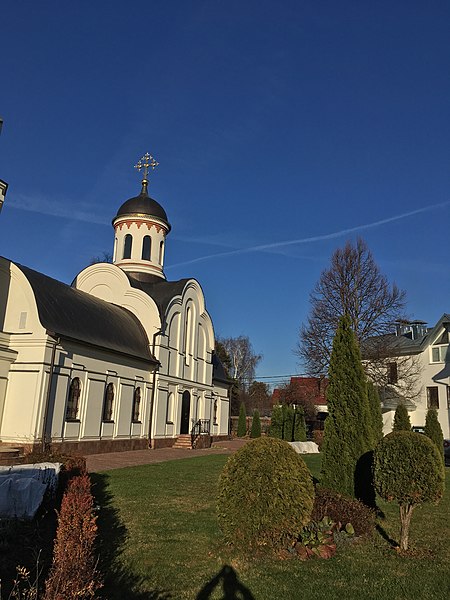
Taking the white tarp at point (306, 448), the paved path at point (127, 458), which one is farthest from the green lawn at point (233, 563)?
the white tarp at point (306, 448)

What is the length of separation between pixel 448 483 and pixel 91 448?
535 inches

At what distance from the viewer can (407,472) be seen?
7422 millimetres

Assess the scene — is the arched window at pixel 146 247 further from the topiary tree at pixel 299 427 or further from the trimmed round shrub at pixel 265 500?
the trimmed round shrub at pixel 265 500

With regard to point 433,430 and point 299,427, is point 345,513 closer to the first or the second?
point 433,430

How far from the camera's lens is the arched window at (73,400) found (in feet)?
62.1

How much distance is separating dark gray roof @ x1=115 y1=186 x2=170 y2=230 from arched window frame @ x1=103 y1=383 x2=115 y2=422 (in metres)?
13.4

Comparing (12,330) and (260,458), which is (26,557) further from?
(12,330)

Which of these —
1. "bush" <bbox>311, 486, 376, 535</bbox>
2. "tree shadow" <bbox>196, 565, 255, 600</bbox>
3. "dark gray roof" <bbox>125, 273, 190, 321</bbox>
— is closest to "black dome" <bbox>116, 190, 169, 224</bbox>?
"dark gray roof" <bbox>125, 273, 190, 321</bbox>

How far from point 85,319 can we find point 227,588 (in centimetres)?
1625

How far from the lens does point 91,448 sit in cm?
2008

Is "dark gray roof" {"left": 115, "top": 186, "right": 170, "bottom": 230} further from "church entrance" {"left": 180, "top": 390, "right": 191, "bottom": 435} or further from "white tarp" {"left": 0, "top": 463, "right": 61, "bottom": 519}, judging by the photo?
"white tarp" {"left": 0, "top": 463, "right": 61, "bottom": 519}

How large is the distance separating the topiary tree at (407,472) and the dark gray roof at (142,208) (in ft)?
85.5

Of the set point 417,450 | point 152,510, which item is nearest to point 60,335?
point 152,510

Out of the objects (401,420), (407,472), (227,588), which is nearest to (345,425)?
(407,472)
